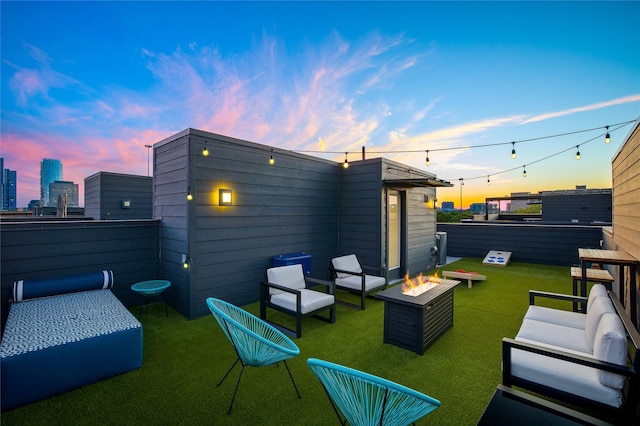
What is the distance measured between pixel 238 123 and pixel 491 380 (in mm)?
7864

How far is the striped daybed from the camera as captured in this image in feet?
7.68

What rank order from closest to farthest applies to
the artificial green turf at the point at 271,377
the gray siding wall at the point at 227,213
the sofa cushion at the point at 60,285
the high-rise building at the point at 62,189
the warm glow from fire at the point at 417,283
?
the artificial green turf at the point at 271,377, the sofa cushion at the point at 60,285, the warm glow from fire at the point at 417,283, the gray siding wall at the point at 227,213, the high-rise building at the point at 62,189

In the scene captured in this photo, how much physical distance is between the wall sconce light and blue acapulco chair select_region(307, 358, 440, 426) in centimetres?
381

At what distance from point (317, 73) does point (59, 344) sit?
7173mm

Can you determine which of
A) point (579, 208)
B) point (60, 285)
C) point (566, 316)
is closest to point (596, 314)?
point (566, 316)

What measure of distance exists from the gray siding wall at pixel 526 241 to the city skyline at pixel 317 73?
2.66 meters

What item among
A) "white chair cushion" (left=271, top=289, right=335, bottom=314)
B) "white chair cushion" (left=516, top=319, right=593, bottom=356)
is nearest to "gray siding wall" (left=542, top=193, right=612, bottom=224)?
"white chair cushion" (left=516, top=319, right=593, bottom=356)

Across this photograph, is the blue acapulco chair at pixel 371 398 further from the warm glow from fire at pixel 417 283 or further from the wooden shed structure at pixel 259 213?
the wooden shed structure at pixel 259 213

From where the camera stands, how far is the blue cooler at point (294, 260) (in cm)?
549

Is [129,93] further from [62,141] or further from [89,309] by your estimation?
[89,309]

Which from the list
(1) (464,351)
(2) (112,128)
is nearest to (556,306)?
(1) (464,351)

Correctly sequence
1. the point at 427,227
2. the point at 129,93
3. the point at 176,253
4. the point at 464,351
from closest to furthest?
1. the point at 464,351
2. the point at 176,253
3. the point at 129,93
4. the point at 427,227

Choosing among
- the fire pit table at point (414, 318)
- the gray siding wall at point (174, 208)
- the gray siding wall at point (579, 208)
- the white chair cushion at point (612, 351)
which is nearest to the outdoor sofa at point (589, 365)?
the white chair cushion at point (612, 351)

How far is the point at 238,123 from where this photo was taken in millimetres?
7820
